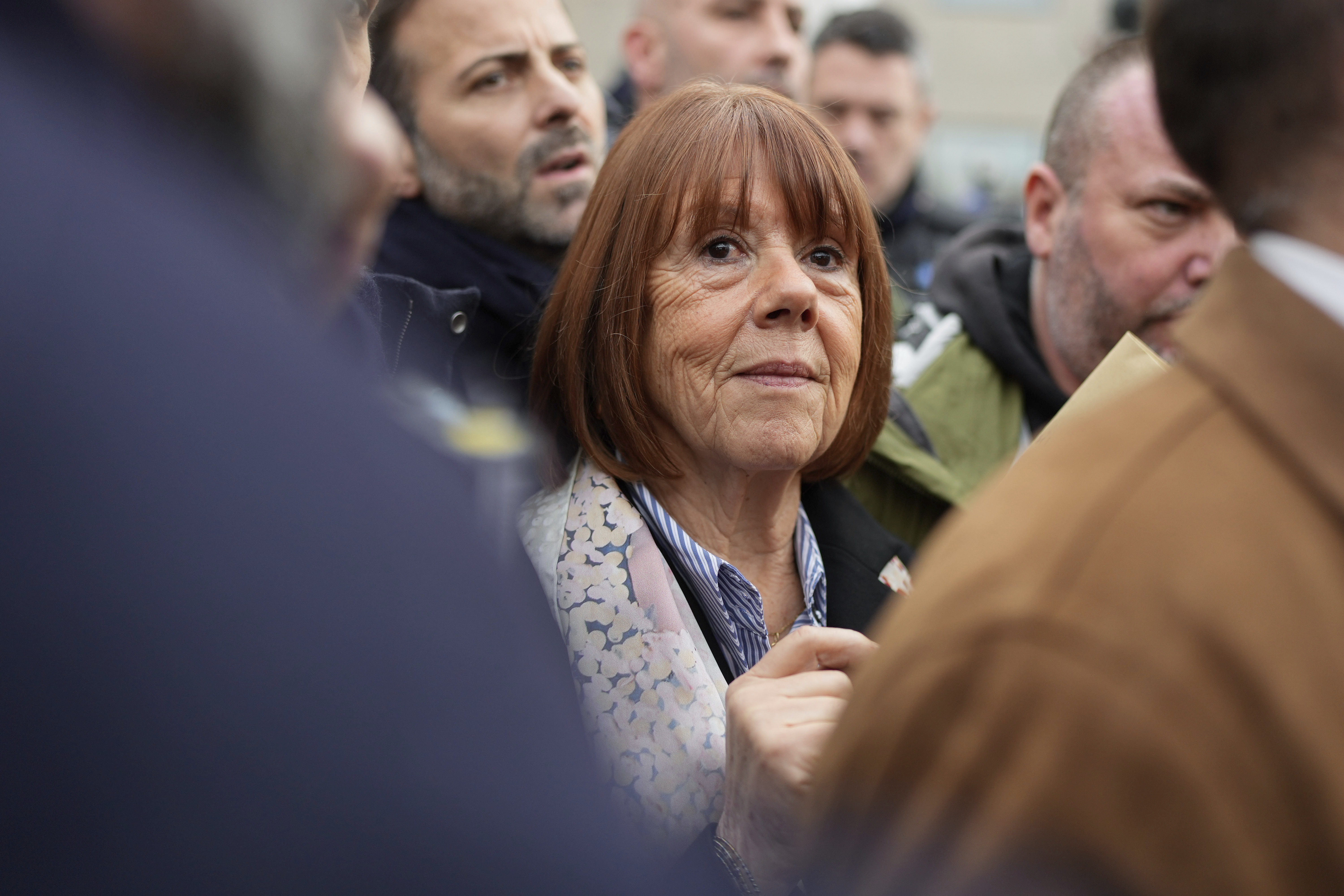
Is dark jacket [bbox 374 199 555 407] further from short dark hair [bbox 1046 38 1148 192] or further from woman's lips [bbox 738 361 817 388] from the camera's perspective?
short dark hair [bbox 1046 38 1148 192]

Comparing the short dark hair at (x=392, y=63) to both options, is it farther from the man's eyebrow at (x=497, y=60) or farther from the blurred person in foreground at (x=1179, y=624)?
the blurred person in foreground at (x=1179, y=624)

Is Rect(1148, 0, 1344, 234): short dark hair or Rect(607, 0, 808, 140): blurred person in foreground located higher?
Rect(1148, 0, 1344, 234): short dark hair

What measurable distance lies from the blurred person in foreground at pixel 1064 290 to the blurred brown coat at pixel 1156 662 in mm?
1771

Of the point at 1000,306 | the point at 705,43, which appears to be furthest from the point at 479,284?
the point at 705,43

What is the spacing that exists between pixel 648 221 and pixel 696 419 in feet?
1.19

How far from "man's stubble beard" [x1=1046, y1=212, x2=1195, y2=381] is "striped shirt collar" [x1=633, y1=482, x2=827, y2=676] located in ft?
5.24

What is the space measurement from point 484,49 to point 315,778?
2565 millimetres

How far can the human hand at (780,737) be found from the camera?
58.5 inches

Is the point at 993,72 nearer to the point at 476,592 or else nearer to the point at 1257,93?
the point at 1257,93

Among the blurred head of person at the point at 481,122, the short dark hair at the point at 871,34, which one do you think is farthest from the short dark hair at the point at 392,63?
the short dark hair at the point at 871,34

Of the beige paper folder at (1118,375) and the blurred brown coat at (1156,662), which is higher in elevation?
the blurred brown coat at (1156,662)

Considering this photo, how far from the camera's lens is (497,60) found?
9.53ft

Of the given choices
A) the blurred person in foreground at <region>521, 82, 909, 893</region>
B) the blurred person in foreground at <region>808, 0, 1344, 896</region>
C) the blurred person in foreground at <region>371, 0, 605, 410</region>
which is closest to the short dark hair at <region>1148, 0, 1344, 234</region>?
the blurred person in foreground at <region>808, 0, 1344, 896</region>

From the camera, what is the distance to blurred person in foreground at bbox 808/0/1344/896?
2.86 ft
